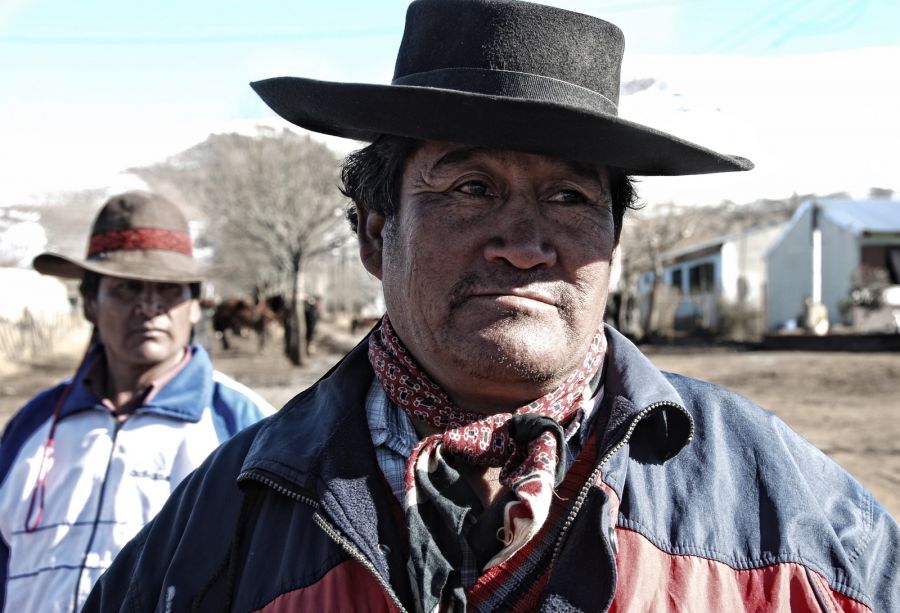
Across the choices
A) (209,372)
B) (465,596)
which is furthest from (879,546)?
(209,372)

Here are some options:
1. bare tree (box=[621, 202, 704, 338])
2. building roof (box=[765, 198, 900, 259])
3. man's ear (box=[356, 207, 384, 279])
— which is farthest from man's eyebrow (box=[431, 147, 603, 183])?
bare tree (box=[621, 202, 704, 338])

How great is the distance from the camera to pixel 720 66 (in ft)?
7.39

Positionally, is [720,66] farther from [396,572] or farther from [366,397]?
[396,572]

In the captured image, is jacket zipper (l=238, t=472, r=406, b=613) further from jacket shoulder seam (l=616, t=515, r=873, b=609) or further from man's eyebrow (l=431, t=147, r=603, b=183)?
man's eyebrow (l=431, t=147, r=603, b=183)

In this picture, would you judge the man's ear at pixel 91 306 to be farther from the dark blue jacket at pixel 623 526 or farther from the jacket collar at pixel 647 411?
the jacket collar at pixel 647 411

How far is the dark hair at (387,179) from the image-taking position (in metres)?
1.89

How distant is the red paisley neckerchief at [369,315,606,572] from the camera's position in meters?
1.56

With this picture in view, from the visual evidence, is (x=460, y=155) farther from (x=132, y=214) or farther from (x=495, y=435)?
(x=132, y=214)

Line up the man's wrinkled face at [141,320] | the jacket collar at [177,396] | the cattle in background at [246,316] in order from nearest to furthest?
1. the jacket collar at [177,396]
2. the man's wrinkled face at [141,320]
3. the cattle in background at [246,316]

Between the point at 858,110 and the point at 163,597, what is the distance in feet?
6.79

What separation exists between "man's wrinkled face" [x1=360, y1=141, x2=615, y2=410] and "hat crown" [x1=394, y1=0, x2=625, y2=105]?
0.58 feet

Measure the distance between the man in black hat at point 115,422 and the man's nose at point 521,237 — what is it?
5.62 feet

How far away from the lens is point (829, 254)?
29.6 m

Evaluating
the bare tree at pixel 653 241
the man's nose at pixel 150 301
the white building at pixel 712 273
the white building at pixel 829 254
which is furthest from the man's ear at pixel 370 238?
the white building at pixel 712 273
